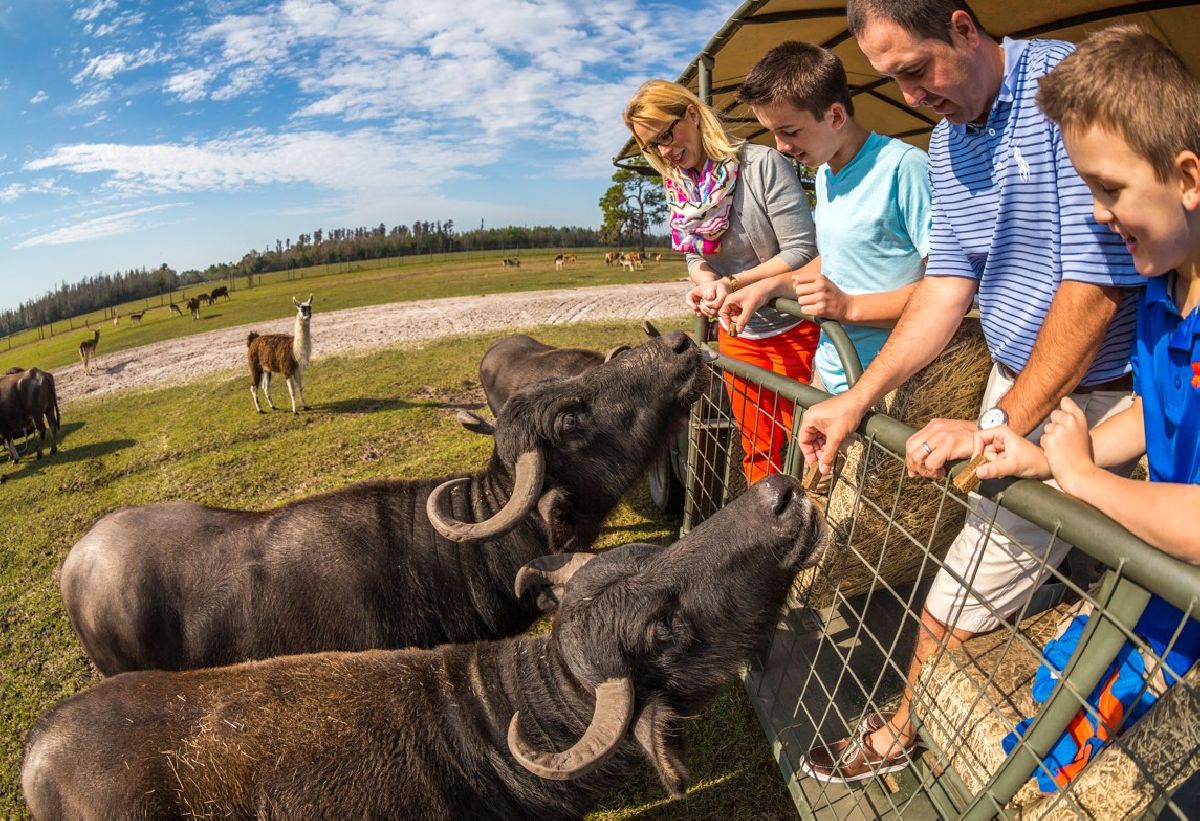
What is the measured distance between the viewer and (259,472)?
35.4ft

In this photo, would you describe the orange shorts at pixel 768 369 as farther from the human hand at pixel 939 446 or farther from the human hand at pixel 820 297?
the human hand at pixel 939 446

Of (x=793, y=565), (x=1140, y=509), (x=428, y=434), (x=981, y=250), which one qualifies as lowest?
(x=428, y=434)

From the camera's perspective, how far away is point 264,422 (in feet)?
47.3

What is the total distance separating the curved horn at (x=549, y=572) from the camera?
11.3ft

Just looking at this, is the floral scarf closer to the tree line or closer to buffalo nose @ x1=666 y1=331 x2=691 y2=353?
buffalo nose @ x1=666 y1=331 x2=691 y2=353

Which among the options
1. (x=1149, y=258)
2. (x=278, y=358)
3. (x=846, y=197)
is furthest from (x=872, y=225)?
(x=278, y=358)

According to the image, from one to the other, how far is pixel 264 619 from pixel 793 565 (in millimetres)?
3329

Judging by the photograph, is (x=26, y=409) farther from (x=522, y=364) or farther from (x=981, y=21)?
(x=981, y=21)

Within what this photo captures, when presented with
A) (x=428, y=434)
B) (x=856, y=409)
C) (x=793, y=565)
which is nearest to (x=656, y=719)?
(x=793, y=565)

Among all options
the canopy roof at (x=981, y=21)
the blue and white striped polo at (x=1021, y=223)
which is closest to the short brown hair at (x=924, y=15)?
the blue and white striped polo at (x=1021, y=223)

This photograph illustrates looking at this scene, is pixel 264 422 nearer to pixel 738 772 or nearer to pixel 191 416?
pixel 191 416

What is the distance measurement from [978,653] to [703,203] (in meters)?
3.02

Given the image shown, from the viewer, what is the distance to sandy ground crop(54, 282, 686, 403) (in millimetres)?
24703

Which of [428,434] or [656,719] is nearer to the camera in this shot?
[656,719]
